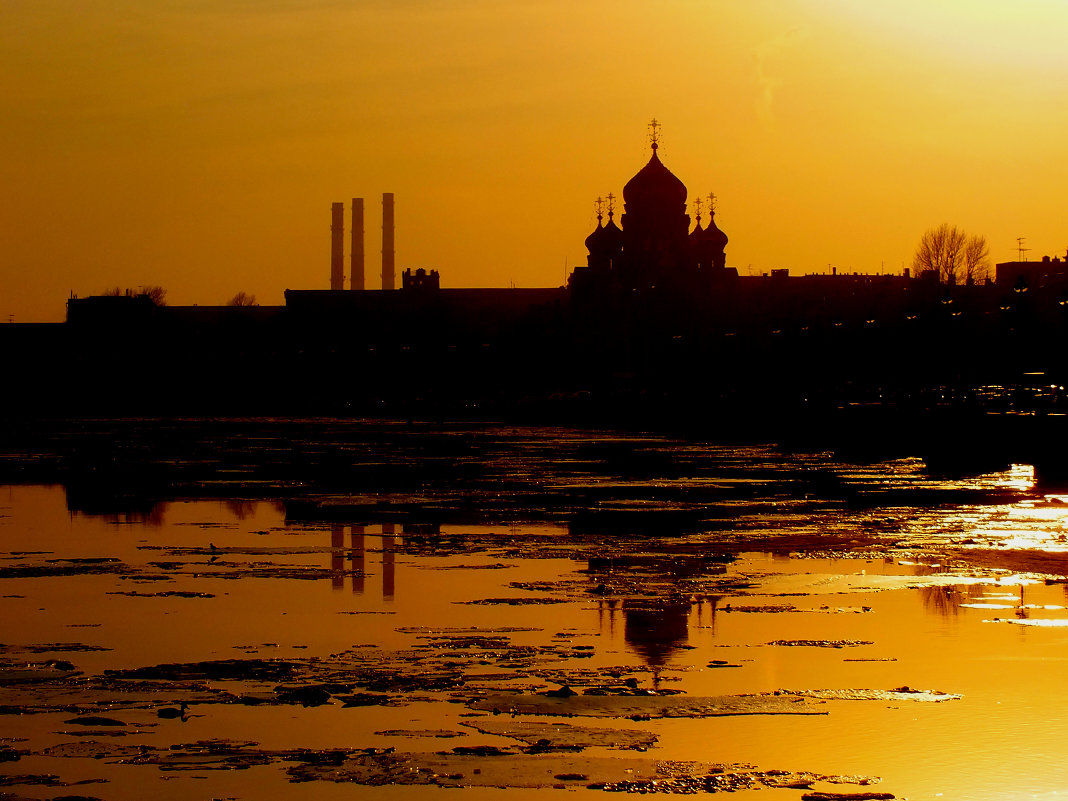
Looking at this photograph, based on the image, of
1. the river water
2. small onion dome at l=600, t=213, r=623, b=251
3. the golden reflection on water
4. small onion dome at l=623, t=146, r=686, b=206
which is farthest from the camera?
small onion dome at l=600, t=213, r=623, b=251

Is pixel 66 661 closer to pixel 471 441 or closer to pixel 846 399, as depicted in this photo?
pixel 471 441

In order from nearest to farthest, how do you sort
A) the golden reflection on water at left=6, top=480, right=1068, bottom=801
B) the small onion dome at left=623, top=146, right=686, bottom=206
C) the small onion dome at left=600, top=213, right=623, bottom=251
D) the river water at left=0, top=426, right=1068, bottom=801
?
the river water at left=0, top=426, right=1068, bottom=801
the golden reflection on water at left=6, top=480, right=1068, bottom=801
the small onion dome at left=623, top=146, right=686, bottom=206
the small onion dome at left=600, top=213, right=623, bottom=251

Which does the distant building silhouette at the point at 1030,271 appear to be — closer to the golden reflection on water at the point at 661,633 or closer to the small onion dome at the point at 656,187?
the small onion dome at the point at 656,187

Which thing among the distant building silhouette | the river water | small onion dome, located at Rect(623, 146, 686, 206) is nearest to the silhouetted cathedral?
small onion dome, located at Rect(623, 146, 686, 206)

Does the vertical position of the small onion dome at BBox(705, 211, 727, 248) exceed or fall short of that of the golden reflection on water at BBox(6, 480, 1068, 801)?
it exceeds it

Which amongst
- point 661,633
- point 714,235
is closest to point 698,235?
point 714,235

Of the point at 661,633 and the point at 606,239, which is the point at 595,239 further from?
the point at 661,633

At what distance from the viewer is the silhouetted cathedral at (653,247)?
128m

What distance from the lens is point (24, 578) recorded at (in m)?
21.6

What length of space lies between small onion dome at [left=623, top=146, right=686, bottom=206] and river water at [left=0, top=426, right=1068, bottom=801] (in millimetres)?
97217

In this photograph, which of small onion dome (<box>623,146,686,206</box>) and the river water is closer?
the river water

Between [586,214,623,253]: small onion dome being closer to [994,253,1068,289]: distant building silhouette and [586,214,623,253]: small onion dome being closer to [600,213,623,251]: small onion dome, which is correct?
[600,213,623,251]: small onion dome

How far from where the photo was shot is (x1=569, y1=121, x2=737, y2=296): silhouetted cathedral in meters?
128

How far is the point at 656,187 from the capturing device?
127 meters
